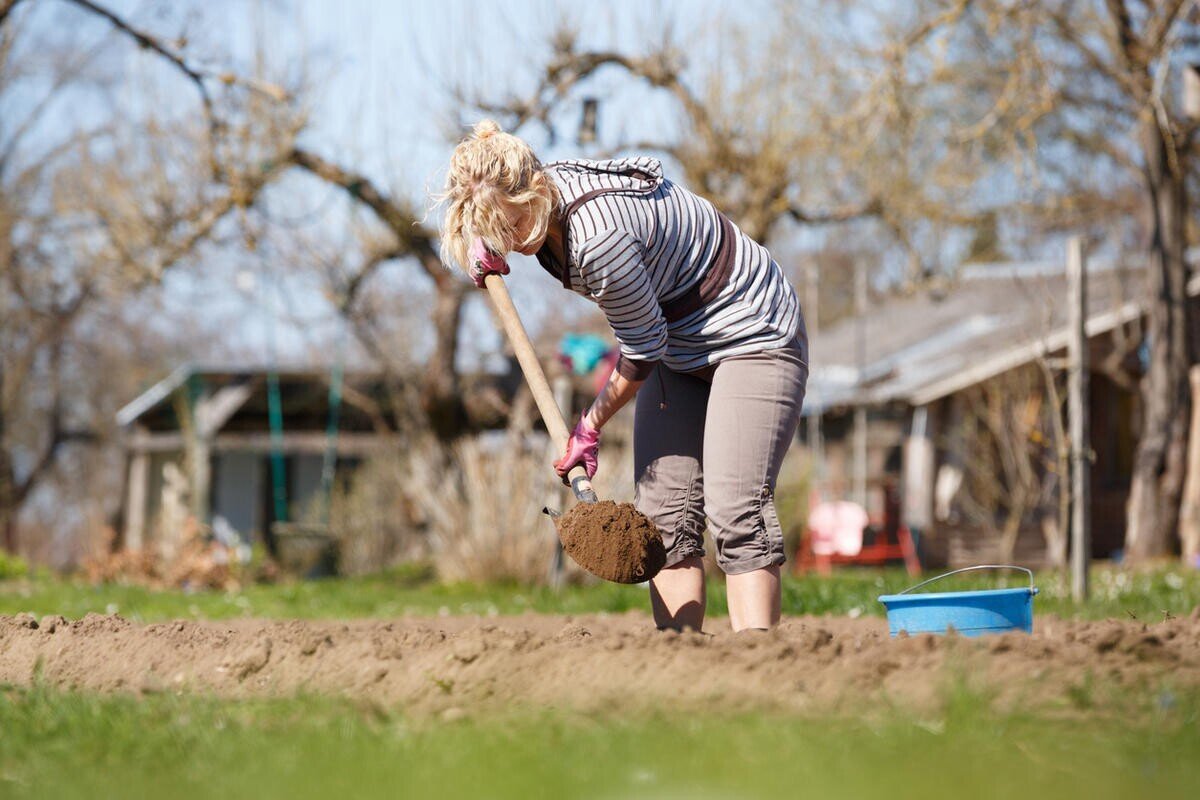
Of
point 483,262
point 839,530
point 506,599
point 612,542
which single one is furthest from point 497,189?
point 839,530

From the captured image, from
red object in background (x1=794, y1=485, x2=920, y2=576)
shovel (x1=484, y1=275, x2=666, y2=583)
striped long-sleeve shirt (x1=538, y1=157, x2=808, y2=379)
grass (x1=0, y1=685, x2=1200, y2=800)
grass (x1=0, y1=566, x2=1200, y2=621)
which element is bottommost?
red object in background (x1=794, y1=485, x2=920, y2=576)

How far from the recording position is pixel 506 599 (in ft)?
29.2

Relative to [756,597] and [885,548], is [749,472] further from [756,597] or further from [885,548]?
[885,548]

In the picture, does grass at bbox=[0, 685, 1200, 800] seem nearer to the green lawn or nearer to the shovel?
the green lawn

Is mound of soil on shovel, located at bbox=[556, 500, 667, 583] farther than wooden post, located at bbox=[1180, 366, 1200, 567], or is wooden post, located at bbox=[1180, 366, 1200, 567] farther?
wooden post, located at bbox=[1180, 366, 1200, 567]

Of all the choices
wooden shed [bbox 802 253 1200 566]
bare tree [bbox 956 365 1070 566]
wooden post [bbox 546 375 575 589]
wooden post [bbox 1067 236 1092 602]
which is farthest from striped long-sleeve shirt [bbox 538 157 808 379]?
wooden shed [bbox 802 253 1200 566]

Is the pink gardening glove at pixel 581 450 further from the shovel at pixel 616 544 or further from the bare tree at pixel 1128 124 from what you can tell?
the bare tree at pixel 1128 124

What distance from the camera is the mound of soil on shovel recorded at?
12.0ft

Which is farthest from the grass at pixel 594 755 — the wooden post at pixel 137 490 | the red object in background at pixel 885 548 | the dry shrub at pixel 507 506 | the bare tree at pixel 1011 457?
the wooden post at pixel 137 490

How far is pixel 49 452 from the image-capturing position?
2491 centimetres

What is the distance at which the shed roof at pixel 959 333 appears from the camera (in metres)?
17.0

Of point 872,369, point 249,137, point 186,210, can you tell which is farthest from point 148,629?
point 872,369

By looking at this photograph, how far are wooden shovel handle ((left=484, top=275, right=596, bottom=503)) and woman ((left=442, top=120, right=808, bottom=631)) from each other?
0.05m

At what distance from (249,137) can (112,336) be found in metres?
18.5
